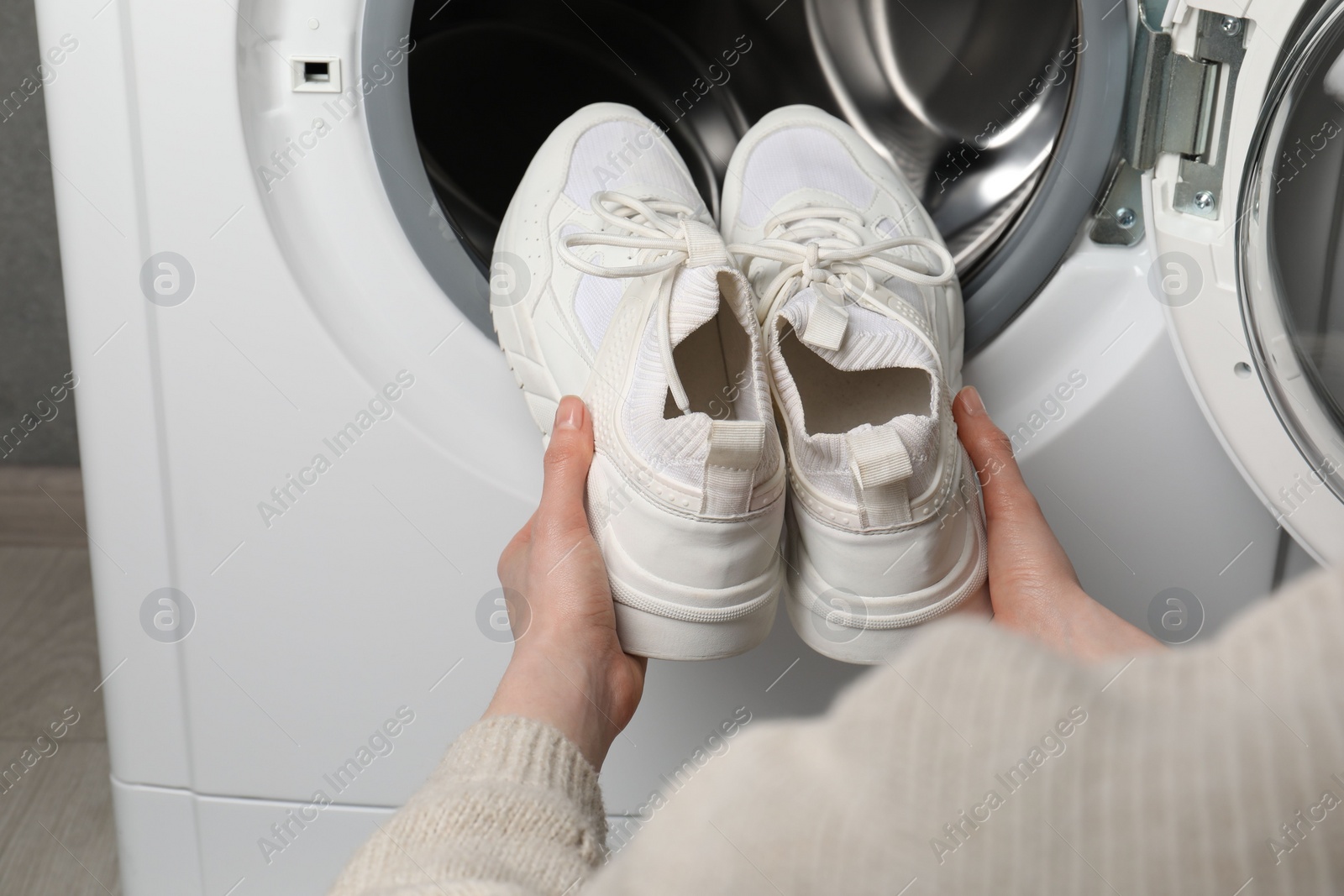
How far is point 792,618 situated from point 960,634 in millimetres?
437

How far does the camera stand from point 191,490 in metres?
0.63

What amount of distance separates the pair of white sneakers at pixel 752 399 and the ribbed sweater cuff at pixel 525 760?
0.09 metres

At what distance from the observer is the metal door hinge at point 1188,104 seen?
1.59 feet

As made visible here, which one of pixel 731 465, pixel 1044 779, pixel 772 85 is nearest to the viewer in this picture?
pixel 1044 779

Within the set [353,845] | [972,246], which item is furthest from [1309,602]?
[353,845]

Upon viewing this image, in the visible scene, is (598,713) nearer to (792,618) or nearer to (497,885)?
(792,618)

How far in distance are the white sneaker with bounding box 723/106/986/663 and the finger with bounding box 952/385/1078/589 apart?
0.02 metres

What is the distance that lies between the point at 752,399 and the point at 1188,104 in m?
0.27

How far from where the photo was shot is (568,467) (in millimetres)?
532

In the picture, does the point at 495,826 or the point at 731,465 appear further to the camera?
the point at 731,465

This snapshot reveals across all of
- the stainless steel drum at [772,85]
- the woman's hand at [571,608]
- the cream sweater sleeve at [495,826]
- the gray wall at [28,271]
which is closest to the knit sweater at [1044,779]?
the cream sweater sleeve at [495,826]

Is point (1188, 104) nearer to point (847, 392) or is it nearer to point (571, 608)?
point (847, 392)

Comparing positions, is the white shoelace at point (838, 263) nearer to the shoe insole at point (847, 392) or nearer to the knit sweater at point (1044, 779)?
the shoe insole at point (847, 392)

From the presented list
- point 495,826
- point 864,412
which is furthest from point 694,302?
point 495,826
